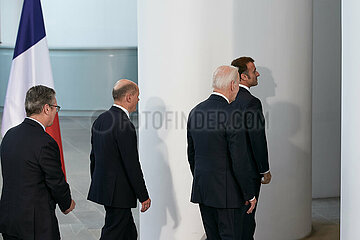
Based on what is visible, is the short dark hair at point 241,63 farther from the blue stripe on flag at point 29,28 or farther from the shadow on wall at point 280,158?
the blue stripe on flag at point 29,28

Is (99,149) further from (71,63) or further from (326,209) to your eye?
(71,63)

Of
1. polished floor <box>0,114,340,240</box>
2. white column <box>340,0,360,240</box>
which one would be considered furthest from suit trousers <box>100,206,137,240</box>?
white column <box>340,0,360,240</box>

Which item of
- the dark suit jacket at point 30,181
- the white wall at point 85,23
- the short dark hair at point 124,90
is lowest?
the dark suit jacket at point 30,181

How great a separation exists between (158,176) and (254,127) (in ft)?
3.83

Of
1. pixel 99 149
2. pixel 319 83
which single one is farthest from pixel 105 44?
pixel 99 149

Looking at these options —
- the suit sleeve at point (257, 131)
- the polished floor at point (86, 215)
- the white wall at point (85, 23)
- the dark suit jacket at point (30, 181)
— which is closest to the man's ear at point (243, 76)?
the suit sleeve at point (257, 131)

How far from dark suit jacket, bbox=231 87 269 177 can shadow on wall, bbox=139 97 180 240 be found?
87 centimetres

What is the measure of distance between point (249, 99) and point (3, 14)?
11701mm

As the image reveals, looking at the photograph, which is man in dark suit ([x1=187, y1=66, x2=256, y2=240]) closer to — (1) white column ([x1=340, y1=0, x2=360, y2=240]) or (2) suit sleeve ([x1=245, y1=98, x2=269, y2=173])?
(2) suit sleeve ([x1=245, y1=98, x2=269, y2=173])

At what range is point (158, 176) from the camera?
5500mm

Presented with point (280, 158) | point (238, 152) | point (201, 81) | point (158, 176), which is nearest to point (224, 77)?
point (238, 152)

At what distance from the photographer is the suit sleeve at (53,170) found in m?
3.68

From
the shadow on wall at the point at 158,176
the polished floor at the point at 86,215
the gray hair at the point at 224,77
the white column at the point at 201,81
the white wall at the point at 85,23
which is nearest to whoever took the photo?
the gray hair at the point at 224,77

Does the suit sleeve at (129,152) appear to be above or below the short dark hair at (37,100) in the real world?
below
